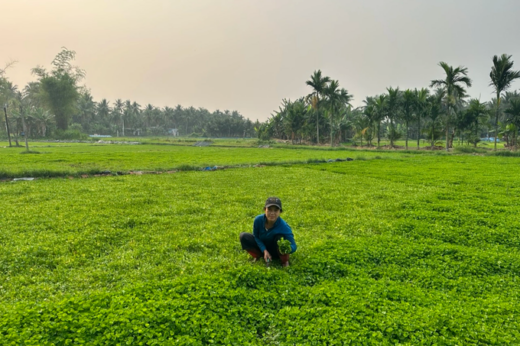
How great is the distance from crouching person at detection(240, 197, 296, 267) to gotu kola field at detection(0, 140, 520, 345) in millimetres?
264

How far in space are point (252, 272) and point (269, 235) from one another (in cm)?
82

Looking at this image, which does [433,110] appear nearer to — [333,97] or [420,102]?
[420,102]

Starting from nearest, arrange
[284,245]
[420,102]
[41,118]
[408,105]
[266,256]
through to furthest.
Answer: [284,245] < [266,256] < [420,102] < [408,105] < [41,118]

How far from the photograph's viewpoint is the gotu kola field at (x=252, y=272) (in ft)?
12.8

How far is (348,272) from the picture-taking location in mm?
5676

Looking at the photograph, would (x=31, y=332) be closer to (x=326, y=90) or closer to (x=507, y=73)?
(x=507, y=73)

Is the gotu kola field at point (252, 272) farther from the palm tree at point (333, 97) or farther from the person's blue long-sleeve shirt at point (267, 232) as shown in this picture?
the palm tree at point (333, 97)

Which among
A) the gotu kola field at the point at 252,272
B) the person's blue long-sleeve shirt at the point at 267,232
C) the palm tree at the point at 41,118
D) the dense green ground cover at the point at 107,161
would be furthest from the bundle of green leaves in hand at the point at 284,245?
the palm tree at the point at 41,118

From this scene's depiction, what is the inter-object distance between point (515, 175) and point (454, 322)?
653 inches

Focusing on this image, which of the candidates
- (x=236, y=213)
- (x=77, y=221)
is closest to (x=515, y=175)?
(x=236, y=213)

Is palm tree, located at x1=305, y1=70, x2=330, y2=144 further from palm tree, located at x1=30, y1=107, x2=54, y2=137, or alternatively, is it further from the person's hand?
palm tree, located at x1=30, y1=107, x2=54, y2=137

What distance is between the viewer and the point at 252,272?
17.5 feet

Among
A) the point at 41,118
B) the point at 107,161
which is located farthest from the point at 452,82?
the point at 41,118

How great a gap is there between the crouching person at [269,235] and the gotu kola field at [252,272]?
0.87 ft
